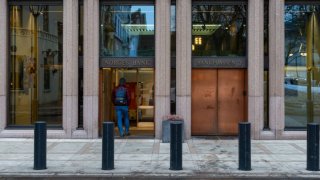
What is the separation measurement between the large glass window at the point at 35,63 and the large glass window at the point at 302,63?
7565 mm

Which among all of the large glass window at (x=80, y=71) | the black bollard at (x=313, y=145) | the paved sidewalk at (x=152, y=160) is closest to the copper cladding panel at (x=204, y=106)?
the paved sidewalk at (x=152, y=160)

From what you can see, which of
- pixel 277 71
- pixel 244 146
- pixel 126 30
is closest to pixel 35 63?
pixel 126 30

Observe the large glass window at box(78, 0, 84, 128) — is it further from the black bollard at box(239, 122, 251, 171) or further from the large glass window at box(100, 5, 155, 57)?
the black bollard at box(239, 122, 251, 171)

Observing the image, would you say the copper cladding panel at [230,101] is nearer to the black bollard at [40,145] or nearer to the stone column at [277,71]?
the stone column at [277,71]

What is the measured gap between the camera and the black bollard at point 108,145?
1006 cm

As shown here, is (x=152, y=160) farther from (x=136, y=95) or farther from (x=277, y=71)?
(x=277, y=71)

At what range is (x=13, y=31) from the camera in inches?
622

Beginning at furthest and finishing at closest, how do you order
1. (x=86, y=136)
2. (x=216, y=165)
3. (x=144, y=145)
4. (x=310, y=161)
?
(x=86, y=136), (x=144, y=145), (x=216, y=165), (x=310, y=161)

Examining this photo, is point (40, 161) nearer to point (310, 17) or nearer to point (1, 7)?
point (1, 7)

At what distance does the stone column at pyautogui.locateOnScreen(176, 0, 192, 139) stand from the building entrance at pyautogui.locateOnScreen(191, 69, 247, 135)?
34.8 inches

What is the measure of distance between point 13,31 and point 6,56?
92cm

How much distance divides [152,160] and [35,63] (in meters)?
6.42

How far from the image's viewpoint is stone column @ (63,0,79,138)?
15172 mm

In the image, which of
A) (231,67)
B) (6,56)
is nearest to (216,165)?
(231,67)
